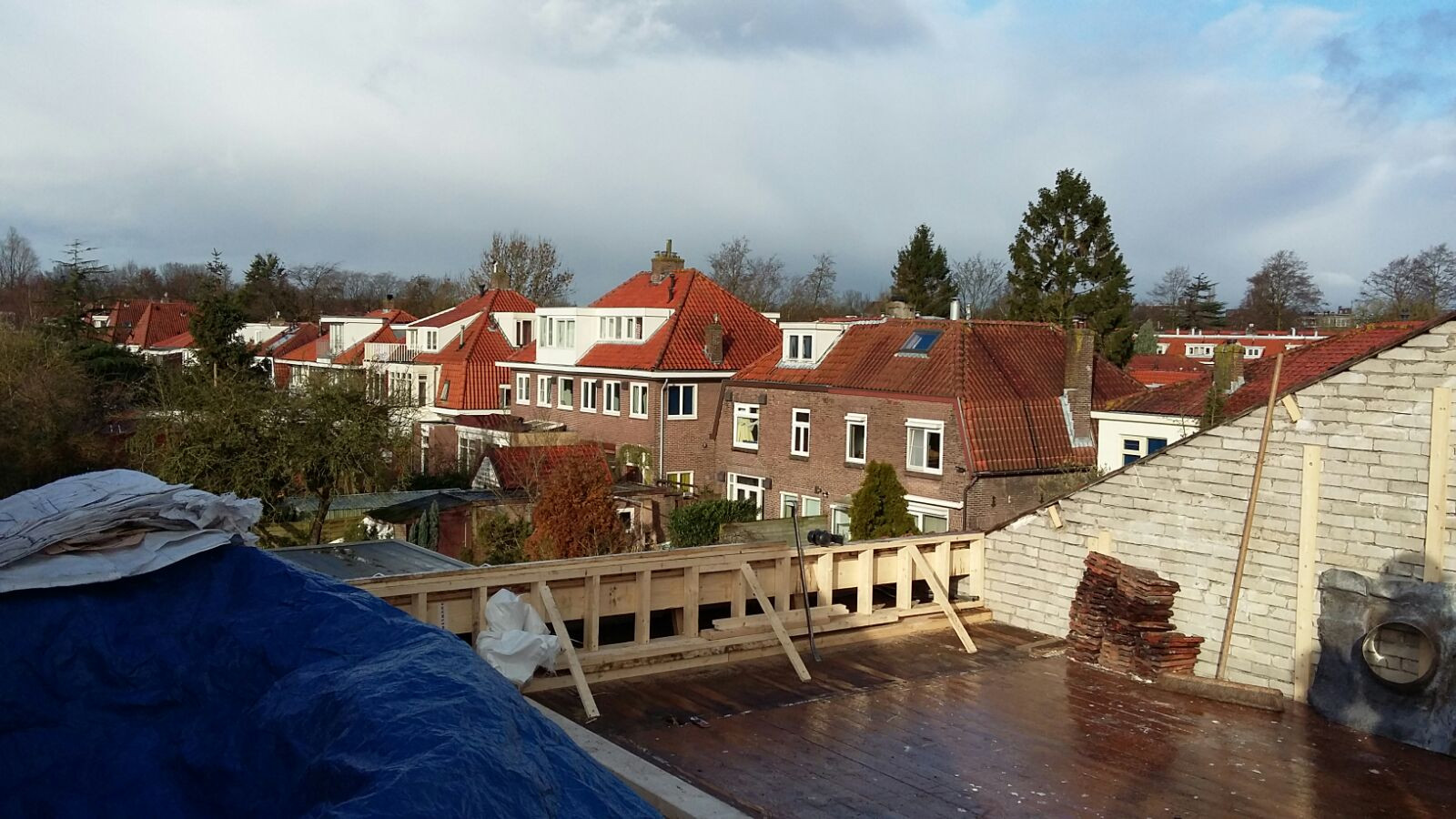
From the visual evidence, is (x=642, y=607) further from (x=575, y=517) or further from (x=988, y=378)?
(x=988, y=378)

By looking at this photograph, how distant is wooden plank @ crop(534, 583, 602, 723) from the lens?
9188mm

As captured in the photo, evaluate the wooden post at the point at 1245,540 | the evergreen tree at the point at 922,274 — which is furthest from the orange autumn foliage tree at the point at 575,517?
the evergreen tree at the point at 922,274

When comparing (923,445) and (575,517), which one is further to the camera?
(923,445)

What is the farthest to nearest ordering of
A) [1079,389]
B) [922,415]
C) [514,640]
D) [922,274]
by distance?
1. [922,274]
2. [1079,389]
3. [922,415]
4. [514,640]

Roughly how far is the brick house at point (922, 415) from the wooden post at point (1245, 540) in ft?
47.9

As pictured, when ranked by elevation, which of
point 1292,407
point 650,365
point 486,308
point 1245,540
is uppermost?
point 486,308

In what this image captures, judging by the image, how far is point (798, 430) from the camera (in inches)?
1201

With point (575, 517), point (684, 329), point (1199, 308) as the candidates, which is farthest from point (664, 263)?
point (1199, 308)

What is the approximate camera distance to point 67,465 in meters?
28.8

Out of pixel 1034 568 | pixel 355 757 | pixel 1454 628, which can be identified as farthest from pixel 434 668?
pixel 1034 568

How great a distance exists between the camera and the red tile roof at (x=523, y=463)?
2696 centimetres

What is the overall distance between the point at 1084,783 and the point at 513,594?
4.95 m

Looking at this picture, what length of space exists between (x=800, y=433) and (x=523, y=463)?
775 centimetres

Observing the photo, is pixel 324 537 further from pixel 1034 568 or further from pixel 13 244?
pixel 13 244
